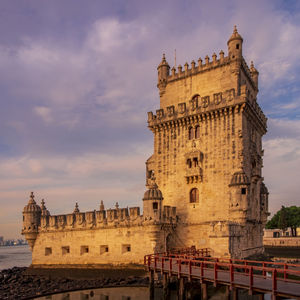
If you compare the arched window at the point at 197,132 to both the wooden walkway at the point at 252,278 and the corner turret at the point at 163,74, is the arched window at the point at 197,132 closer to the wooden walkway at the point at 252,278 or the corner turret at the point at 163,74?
the corner turret at the point at 163,74

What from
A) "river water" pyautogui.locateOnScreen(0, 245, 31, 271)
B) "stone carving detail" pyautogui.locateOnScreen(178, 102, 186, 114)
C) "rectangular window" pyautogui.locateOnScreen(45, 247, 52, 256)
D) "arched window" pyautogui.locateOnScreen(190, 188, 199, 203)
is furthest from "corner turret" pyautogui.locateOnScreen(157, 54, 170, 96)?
"river water" pyautogui.locateOnScreen(0, 245, 31, 271)

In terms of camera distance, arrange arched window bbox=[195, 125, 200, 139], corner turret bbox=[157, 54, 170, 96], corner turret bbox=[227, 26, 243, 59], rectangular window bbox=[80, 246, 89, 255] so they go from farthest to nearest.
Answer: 1. corner turret bbox=[157, 54, 170, 96]
2. rectangular window bbox=[80, 246, 89, 255]
3. arched window bbox=[195, 125, 200, 139]
4. corner turret bbox=[227, 26, 243, 59]

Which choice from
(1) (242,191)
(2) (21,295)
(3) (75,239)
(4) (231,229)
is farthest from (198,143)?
(2) (21,295)

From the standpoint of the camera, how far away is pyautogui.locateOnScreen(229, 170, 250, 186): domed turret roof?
93.5 ft

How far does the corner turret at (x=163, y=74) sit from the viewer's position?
36.6 metres

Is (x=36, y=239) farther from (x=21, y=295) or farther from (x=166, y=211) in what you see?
(x=166, y=211)

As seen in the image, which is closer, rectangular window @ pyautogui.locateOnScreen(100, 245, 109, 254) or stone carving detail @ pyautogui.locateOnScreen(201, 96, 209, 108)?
stone carving detail @ pyautogui.locateOnScreen(201, 96, 209, 108)

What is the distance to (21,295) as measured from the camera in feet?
86.0

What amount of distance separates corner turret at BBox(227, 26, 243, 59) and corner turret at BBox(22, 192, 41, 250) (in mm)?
27340

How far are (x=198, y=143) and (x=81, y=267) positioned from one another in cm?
1711

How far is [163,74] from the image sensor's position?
36844mm

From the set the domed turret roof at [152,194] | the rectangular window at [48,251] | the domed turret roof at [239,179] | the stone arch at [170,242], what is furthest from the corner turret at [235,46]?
the rectangular window at [48,251]

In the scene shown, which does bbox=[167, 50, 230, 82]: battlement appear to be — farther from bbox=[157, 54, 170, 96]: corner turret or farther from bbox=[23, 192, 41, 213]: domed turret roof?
bbox=[23, 192, 41, 213]: domed turret roof

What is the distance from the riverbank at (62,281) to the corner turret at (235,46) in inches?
880
